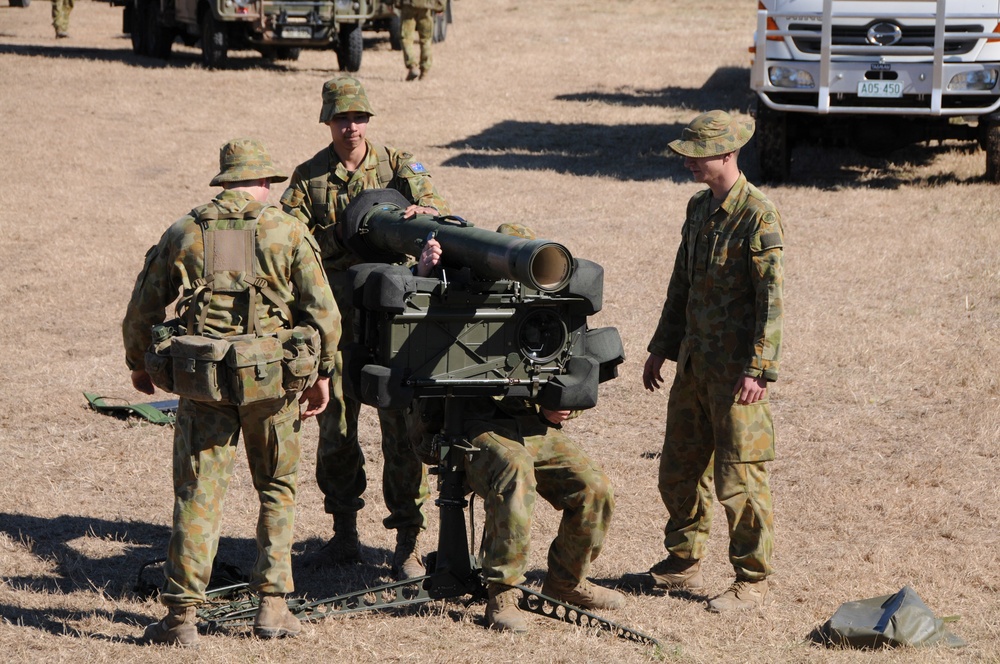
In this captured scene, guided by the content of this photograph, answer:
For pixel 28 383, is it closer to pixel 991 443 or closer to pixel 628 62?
pixel 991 443

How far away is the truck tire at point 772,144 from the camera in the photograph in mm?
12844

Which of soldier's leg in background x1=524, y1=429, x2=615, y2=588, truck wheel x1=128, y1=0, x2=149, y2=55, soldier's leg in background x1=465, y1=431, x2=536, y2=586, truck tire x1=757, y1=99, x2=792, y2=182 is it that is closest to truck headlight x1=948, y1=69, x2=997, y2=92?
truck tire x1=757, y1=99, x2=792, y2=182

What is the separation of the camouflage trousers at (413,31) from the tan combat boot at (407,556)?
14656 mm

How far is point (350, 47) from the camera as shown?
2019 centimetres

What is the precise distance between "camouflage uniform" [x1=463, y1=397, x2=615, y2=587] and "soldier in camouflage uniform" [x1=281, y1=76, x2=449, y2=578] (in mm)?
732

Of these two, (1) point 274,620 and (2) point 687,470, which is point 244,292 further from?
(2) point 687,470

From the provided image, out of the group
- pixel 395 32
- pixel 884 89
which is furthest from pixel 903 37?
pixel 395 32

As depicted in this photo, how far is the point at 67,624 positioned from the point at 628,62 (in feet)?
61.9

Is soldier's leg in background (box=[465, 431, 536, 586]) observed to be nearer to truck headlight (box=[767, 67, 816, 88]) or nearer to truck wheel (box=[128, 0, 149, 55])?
truck headlight (box=[767, 67, 816, 88])

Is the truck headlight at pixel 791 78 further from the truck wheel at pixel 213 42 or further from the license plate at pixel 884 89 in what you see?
the truck wheel at pixel 213 42

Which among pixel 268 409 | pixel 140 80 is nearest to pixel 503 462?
pixel 268 409

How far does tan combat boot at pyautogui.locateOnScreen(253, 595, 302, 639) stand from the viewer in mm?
4824

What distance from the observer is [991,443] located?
7.03 metres

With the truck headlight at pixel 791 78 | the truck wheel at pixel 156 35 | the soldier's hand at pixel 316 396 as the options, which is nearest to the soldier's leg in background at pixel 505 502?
the soldier's hand at pixel 316 396
